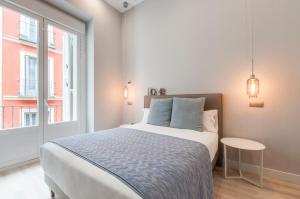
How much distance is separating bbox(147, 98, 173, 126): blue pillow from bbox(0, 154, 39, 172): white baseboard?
6.88 ft

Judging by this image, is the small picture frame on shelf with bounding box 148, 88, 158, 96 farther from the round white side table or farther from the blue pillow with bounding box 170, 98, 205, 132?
the round white side table

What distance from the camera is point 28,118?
2.63 metres

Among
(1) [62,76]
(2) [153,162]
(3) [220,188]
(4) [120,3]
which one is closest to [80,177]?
(2) [153,162]

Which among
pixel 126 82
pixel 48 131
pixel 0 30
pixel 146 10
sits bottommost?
pixel 48 131

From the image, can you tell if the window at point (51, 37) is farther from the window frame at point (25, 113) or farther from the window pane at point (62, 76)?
the window frame at point (25, 113)

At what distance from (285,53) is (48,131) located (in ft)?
13.0

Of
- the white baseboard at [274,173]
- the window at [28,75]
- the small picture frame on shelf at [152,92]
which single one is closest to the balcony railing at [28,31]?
the window at [28,75]

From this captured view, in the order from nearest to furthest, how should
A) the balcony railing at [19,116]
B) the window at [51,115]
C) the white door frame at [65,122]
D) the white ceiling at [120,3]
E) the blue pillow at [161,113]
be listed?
the balcony railing at [19,116]
the blue pillow at [161,113]
the white door frame at [65,122]
the window at [51,115]
the white ceiling at [120,3]

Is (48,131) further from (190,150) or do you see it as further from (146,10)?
(146,10)

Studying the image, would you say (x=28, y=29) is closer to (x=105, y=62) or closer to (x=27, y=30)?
(x=27, y=30)

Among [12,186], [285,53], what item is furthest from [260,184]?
[12,186]

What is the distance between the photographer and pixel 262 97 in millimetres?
2180

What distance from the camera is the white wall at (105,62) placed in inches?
130

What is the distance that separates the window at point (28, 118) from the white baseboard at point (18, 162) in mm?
553
